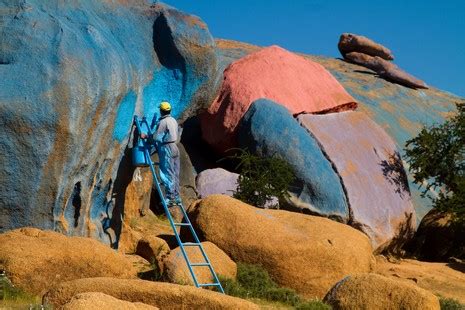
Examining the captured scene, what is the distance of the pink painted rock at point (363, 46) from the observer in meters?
33.0

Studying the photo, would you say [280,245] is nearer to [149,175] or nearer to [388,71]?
[149,175]

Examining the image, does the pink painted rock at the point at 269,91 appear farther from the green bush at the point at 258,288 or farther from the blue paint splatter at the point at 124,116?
the green bush at the point at 258,288

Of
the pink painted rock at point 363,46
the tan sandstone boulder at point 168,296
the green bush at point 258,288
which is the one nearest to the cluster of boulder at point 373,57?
the pink painted rock at point 363,46

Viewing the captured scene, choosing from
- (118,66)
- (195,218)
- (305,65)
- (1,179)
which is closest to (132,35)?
(118,66)

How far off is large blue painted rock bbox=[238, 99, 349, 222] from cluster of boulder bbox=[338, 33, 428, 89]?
12.8 m

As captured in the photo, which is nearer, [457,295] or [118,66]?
[118,66]

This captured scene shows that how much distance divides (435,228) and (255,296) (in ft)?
29.1

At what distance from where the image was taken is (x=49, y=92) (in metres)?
11.2

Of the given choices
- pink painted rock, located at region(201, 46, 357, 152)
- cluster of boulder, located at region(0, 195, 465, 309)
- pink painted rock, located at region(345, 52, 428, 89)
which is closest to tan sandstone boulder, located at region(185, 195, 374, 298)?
cluster of boulder, located at region(0, 195, 465, 309)

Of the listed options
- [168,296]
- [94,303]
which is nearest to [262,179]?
[168,296]

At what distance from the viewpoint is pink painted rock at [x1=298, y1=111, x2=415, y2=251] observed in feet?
59.6

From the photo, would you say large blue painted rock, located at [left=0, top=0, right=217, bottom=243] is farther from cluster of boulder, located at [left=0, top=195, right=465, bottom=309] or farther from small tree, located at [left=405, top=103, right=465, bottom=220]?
small tree, located at [left=405, top=103, right=465, bottom=220]

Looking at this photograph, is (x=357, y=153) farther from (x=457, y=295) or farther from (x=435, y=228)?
(x=457, y=295)

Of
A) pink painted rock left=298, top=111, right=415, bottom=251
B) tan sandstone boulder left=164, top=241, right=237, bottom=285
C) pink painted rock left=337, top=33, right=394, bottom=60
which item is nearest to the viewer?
tan sandstone boulder left=164, top=241, right=237, bottom=285
